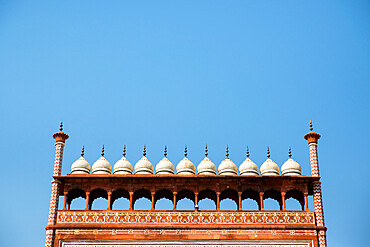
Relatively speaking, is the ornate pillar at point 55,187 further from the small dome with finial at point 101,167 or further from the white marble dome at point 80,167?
the small dome with finial at point 101,167

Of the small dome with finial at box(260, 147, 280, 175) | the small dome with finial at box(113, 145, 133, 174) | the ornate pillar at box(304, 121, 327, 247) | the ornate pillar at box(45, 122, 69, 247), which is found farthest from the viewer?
the small dome with finial at box(260, 147, 280, 175)

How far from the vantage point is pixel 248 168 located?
2216 centimetres

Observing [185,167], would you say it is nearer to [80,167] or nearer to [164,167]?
[164,167]

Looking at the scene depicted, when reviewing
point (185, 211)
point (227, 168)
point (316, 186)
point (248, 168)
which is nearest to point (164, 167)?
point (185, 211)

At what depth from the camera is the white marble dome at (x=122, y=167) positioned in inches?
867

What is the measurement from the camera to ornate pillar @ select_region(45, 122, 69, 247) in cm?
2097

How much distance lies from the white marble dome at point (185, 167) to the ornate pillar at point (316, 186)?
3.66 metres

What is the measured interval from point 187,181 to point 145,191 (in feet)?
4.60

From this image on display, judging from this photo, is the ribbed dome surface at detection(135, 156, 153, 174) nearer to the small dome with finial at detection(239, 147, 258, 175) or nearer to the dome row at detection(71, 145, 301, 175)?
the dome row at detection(71, 145, 301, 175)

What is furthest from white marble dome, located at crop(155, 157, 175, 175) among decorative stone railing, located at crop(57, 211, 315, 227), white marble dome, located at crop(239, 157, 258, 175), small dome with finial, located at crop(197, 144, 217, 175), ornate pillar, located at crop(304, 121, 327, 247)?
ornate pillar, located at crop(304, 121, 327, 247)

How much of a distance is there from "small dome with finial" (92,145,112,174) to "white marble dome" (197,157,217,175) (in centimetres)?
274

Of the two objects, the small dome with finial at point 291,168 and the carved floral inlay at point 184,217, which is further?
the small dome with finial at point 291,168

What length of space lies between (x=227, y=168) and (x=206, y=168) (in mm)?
633

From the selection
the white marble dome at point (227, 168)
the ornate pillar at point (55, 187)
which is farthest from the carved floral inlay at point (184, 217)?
the white marble dome at point (227, 168)
